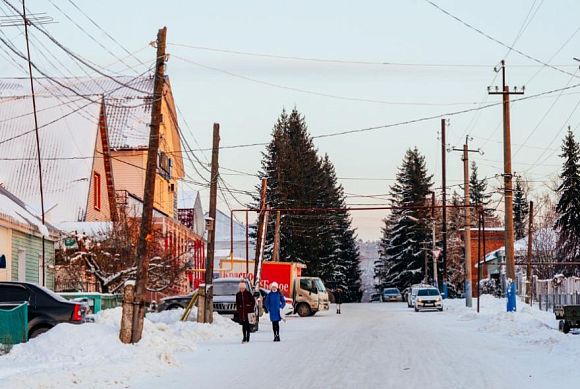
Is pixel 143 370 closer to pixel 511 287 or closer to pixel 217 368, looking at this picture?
pixel 217 368

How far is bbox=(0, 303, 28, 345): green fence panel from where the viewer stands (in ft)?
63.5

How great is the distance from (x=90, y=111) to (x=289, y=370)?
31227mm

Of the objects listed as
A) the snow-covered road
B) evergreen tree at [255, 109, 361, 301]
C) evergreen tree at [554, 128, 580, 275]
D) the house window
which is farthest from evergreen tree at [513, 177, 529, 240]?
the snow-covered road

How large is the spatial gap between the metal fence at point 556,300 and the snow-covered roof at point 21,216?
824 inches

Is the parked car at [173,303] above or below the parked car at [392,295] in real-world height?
above

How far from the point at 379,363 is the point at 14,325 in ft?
24.6

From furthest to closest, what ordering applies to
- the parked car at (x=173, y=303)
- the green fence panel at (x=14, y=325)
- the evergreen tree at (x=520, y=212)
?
the evergreen tree at (x=520, y=212) → the parked car at (x=173, y=303) → the green fence panel at (x=14, y=325)

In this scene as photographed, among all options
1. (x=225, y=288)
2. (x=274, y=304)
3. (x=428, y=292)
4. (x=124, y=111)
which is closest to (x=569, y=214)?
(x=428, y=292)

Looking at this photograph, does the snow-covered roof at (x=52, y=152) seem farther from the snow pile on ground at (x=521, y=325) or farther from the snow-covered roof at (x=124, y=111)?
the snow pile on ground at (x=521, y=325)

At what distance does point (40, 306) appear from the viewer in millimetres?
21172

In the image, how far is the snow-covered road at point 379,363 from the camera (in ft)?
52.0

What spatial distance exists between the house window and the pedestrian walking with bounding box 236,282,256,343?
20.3 m

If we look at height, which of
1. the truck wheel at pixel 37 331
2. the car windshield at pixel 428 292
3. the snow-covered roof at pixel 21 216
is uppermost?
the snow-covered roof at pixel 21 216

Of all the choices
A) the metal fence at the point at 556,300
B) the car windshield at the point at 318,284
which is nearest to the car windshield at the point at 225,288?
the car windshield at the point at 318,284
